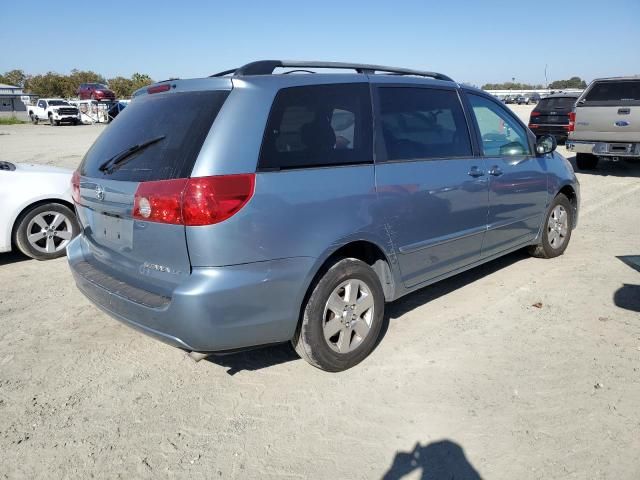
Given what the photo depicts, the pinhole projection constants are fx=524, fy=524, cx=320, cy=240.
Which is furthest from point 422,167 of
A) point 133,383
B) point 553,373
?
point 133,383

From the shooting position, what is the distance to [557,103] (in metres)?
15.7

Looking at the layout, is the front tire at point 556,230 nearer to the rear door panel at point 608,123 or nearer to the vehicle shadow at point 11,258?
the vehicle shadow at point 11,258

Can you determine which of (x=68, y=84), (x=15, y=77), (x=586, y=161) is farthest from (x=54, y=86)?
(x=586, y=161)

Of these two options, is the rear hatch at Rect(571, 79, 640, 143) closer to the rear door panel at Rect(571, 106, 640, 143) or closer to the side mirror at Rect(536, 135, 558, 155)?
the rear door panel at Rect(571, 106, 640, 143)

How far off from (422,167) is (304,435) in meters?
1.99

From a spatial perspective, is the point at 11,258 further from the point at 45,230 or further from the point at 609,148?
the point at 609,148

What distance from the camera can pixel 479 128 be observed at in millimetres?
4387

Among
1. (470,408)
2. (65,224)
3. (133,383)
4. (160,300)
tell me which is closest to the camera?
(160,300)

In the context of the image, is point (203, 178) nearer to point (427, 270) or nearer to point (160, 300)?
point (160, 300)

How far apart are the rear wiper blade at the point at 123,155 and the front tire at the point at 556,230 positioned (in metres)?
4.00

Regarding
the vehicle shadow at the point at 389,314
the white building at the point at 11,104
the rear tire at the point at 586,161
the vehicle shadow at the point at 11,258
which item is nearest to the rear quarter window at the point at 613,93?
the rear tire at the point at 586,161

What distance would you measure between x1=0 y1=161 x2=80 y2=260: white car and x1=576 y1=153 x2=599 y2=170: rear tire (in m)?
11.2

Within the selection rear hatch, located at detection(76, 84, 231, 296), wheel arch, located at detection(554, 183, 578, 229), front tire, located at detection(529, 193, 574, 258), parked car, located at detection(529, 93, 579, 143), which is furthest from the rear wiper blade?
parked car, located at detection(529, 93, 579, 143)

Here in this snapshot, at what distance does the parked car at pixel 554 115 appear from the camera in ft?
50.6
